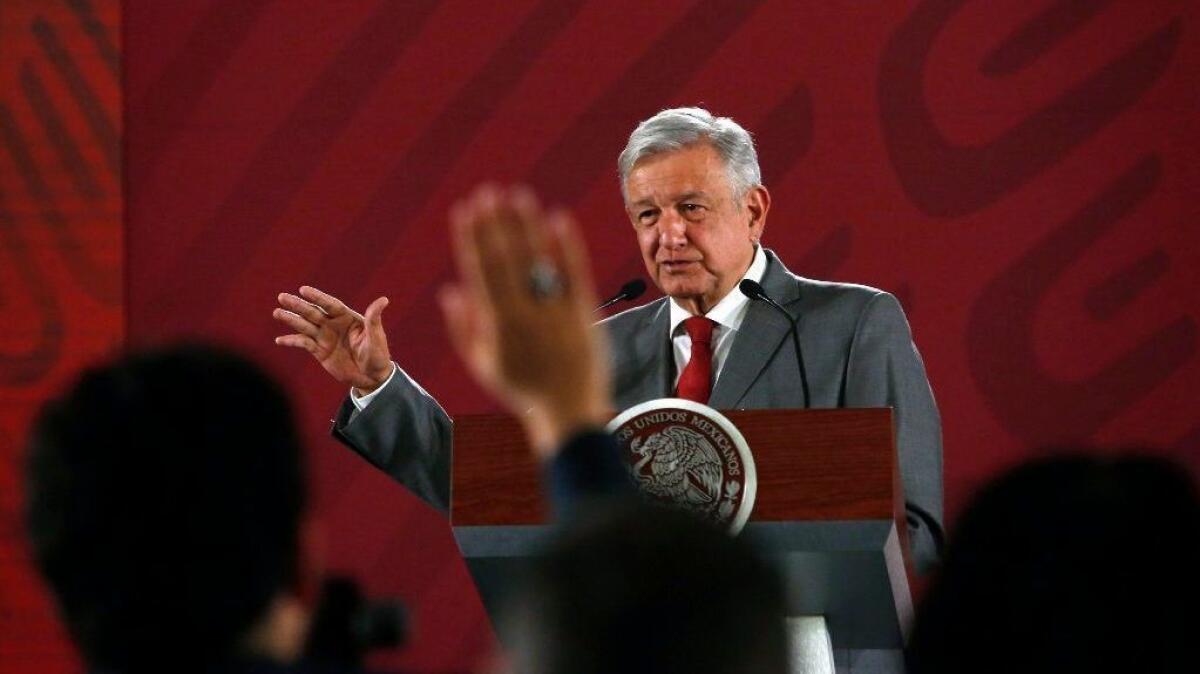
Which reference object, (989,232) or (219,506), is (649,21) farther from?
(219,506)

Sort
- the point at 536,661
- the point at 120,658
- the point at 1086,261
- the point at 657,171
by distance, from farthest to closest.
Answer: the point at 1086,261 → the point at 657,171 → the point at 120,658 → the point at 536,661

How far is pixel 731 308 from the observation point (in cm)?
311

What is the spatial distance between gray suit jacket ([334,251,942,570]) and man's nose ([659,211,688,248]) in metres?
0.18

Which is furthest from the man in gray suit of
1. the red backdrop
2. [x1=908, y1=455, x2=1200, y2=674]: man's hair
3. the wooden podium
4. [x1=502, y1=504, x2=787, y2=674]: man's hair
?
[x1=502, y1=504, x2=787, y2=674]: man's hair

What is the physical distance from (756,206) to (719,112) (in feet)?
4.45

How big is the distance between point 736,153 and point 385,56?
1693 millimetres

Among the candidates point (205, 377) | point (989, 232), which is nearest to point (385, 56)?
point (989, 232)

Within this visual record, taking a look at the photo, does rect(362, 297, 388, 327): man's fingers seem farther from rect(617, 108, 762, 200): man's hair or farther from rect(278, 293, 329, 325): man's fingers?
rect(617, 108, 762, 200): man's hair

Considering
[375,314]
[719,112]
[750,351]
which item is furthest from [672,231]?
[719,112]

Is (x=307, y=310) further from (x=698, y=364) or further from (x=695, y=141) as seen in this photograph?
(x=695, y=141)

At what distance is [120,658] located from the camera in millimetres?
1091

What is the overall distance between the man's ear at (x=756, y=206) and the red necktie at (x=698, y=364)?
0.77 ft

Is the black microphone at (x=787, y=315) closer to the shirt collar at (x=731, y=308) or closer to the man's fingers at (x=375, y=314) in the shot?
the shirt collar at (x=731, y=308)

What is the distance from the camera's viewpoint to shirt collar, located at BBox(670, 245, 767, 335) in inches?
122
